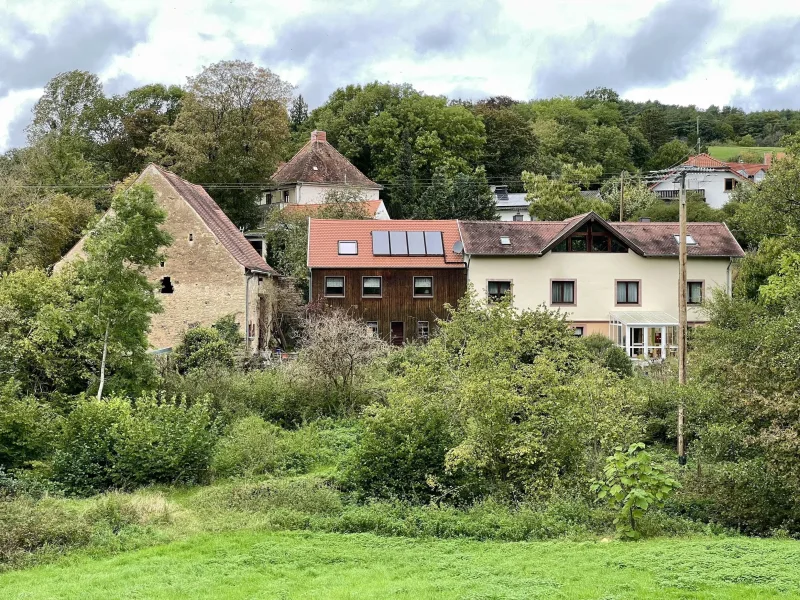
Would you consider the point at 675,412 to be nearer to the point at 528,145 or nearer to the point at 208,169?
the point at 208,169

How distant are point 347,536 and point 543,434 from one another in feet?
17.8

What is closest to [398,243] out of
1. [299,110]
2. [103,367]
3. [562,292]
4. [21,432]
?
[562,292]

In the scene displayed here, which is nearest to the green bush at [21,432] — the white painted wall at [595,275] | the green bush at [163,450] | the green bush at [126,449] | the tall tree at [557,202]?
the green bush at [126,449]

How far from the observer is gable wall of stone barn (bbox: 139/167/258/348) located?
126 feet

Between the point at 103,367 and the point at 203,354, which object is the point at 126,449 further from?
the point at 203,354

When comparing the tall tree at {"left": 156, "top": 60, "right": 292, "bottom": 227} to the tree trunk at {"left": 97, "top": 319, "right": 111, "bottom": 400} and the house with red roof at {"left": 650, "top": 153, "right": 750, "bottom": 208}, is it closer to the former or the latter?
the tree trunk at {"left": 97, "top": 319, "right": 111, "bottom": 400}

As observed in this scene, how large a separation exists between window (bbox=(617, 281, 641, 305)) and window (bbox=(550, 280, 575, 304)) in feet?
7.63

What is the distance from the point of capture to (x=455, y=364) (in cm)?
2392

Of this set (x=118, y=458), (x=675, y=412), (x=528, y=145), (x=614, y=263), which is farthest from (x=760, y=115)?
(x=118, y=458)

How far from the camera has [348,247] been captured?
44.2m

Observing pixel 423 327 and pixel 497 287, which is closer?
pixel 497 287

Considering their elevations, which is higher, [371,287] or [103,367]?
[371,287]

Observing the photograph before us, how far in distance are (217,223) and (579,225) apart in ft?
56.9

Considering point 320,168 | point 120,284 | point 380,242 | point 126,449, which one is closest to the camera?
point 126,449
